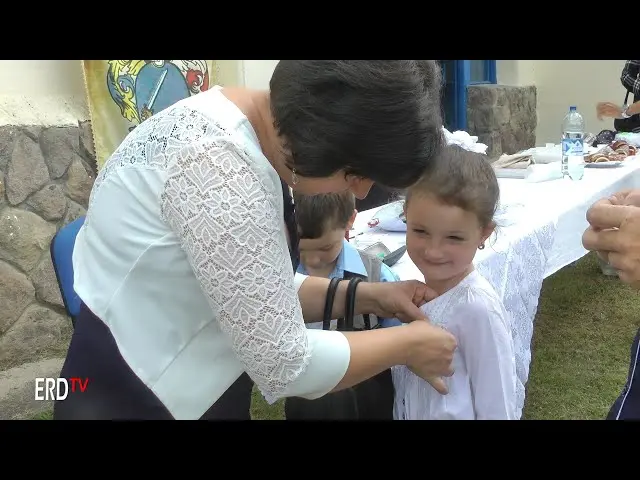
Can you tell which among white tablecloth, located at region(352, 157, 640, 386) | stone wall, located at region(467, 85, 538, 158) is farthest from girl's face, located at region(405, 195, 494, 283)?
stone wall, located at region(467, 85, 538, 158)

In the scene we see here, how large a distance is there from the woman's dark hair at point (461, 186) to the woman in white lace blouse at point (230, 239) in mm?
267

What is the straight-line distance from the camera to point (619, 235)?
1.06 m

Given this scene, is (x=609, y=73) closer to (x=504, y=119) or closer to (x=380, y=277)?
(x=504, y=119)

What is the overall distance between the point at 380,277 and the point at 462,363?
0.59 m

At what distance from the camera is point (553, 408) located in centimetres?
264

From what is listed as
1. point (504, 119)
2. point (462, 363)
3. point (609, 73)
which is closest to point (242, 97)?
point (462, 363)

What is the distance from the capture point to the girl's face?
1309 mm

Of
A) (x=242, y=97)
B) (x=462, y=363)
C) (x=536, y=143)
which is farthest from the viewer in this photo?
(x=536, y=143)

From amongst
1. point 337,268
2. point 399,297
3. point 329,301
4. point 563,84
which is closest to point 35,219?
point 337,268

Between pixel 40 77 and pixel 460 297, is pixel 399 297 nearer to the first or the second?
pixel 460 297

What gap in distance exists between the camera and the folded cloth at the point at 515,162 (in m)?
3.48

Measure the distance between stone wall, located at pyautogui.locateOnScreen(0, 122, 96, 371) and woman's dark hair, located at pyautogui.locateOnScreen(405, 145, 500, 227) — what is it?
2.18 meters

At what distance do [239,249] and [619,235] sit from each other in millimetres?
689

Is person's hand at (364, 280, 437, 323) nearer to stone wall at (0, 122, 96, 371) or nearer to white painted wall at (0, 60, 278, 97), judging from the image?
white painted wall at (0, 60, 278, 97)
